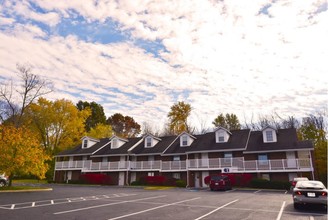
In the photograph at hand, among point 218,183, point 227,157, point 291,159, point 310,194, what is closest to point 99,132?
point 227,157

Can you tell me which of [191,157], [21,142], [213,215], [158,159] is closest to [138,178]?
[158,159]

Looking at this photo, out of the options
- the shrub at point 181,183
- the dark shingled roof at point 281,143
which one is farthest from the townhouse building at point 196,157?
the shrub at point 181,183

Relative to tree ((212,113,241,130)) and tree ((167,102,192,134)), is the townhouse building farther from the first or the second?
tree ((212,113,241,130))

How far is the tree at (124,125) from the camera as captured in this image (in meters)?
67.9

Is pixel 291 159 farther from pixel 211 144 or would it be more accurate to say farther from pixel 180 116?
pixel 180 116

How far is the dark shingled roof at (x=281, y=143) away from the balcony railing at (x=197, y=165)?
4.73ft

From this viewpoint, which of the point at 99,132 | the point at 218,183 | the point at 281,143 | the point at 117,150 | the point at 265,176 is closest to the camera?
the point at 218,183

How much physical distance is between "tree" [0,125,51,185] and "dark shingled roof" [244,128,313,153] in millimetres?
23206

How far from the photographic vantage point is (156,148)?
38469 mm

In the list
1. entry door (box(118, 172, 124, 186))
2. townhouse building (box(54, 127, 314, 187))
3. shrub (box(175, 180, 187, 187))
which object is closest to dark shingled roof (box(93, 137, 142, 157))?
townhouse building (box(54, 127, 314, 187))

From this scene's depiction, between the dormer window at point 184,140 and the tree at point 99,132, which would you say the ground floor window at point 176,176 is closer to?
the dormer window at point 184,140

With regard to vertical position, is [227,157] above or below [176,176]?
above

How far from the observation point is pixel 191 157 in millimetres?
34750

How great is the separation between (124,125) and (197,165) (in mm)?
38686
